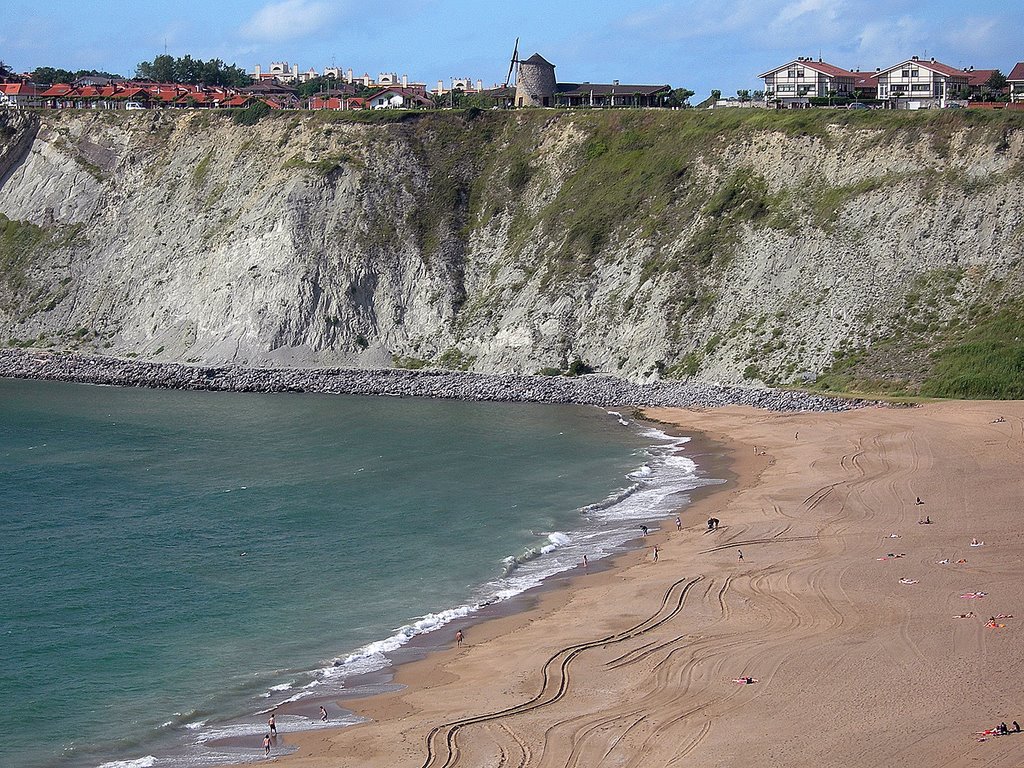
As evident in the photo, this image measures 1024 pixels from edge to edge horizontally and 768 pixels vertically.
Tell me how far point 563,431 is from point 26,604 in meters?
33.7

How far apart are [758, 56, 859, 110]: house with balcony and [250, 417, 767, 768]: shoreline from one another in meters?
57.5

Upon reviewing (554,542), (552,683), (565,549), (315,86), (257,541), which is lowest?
(552,683)

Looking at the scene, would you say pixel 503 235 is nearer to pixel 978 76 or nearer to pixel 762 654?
pixel 978 76

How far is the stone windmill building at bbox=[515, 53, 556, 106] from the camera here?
355 feet

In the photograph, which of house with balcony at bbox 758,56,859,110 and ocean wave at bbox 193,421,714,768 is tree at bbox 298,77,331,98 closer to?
house with balcony at bbox 758,56,859,110

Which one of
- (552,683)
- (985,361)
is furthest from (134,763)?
(985,361)

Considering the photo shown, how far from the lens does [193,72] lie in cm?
18938

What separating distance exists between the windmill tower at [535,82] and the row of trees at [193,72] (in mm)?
88273

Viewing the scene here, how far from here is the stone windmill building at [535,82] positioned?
108 meters

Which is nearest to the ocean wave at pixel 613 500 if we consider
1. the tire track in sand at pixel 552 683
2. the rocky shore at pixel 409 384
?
the tire track in sand at pixel 552 683

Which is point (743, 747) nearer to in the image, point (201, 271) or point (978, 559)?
point (978, 559)

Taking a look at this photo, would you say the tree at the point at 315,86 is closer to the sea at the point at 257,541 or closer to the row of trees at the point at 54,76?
the row of trees at the point at 54,76

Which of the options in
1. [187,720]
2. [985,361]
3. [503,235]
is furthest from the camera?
[503,235]

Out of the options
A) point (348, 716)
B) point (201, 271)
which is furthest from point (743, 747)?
point (201, 271)
